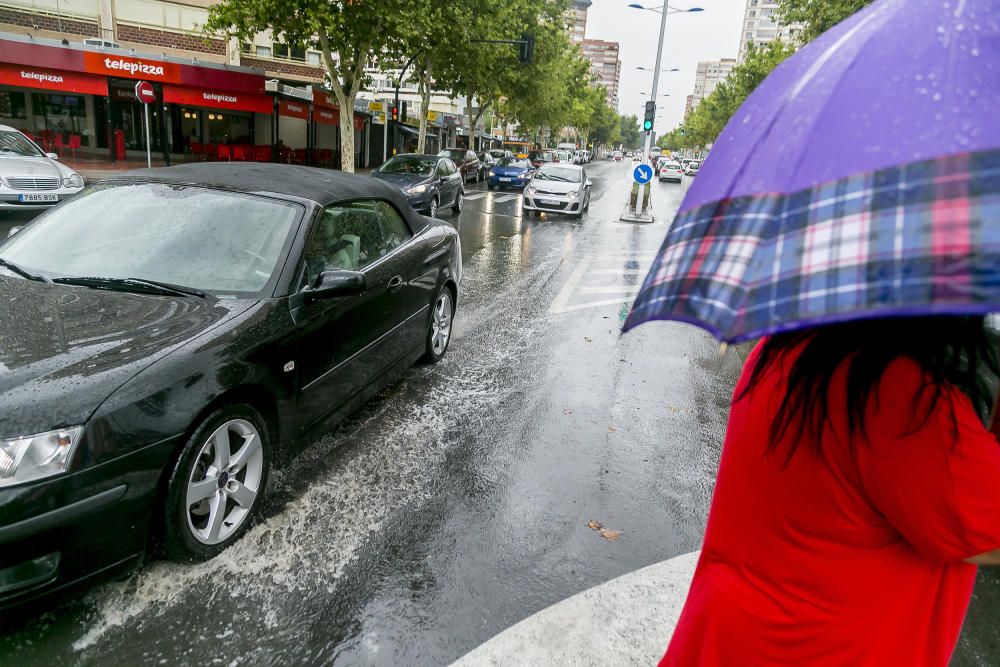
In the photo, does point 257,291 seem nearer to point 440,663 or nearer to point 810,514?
point 440,663

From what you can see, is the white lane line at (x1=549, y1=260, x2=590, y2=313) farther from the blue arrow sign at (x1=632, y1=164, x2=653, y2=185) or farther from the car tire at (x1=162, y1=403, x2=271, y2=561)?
the blue arrow sign at (x1=632, y1=164, x2=653, y2=185)

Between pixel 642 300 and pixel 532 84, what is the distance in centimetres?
4135

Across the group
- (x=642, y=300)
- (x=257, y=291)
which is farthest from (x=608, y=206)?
(x=642, y=300)

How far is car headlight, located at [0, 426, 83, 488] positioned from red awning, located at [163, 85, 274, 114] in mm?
29175

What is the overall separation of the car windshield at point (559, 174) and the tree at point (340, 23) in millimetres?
5806

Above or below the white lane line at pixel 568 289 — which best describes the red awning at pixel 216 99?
above

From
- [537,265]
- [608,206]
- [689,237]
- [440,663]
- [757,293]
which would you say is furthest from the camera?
[608,206]

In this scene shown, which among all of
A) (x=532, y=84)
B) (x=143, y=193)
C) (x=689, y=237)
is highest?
(x=532, y=84)

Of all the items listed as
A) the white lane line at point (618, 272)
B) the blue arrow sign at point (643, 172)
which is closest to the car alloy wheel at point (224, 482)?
the white lane line at point (618, 272)

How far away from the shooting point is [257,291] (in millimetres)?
3506

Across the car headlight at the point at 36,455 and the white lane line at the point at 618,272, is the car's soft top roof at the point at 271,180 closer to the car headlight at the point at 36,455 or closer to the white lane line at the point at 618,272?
the car headlight at the point at 36,455

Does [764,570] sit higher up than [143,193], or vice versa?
[143,193]

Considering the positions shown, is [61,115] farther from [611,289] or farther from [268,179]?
[268,179]

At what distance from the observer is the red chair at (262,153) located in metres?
29.9
